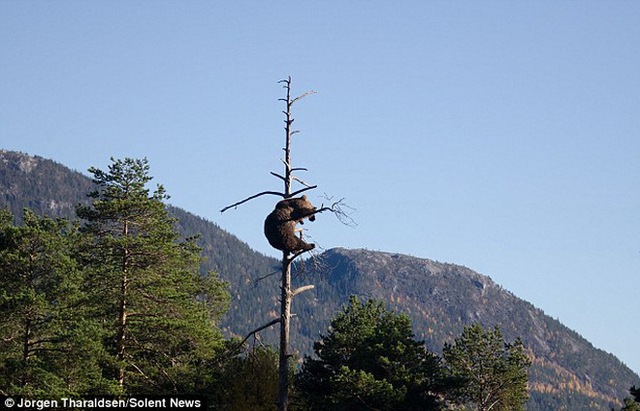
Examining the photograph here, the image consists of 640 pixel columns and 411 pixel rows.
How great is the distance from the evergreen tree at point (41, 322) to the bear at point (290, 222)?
576 inches

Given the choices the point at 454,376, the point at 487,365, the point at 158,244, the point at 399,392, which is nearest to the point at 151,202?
the point at 158,244

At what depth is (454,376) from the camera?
57438 mm

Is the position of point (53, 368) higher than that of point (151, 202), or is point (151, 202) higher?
point (151, 202)

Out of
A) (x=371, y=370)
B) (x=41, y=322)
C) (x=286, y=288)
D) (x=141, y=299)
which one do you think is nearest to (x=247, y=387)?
(x=141, y=299)

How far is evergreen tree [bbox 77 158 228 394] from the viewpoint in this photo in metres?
43.9

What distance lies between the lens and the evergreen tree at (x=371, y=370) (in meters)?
53.2

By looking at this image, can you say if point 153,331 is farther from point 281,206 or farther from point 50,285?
point 281,206

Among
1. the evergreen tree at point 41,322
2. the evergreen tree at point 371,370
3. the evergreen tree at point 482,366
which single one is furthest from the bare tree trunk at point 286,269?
the evergreen tree at point 482,366

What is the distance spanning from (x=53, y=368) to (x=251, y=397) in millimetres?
9668

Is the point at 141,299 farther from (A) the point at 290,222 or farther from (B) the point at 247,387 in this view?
(A) the point at 290,222

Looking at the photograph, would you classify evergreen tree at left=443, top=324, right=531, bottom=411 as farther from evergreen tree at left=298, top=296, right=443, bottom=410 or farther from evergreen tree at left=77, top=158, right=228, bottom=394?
evergreen tree at left=77, top=158, right=228, bottom=394

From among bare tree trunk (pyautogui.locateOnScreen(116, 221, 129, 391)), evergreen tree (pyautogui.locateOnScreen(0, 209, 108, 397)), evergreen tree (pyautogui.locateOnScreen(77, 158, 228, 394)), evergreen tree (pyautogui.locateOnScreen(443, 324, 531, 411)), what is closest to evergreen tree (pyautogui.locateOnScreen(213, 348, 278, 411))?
evergreen tree (pyautogui.locateOnScreen(77, 158, 228, 394))

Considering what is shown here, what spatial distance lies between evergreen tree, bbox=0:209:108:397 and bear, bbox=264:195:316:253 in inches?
576

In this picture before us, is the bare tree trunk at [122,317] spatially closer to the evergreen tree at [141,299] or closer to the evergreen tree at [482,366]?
the evergreen tree at [141,299]
